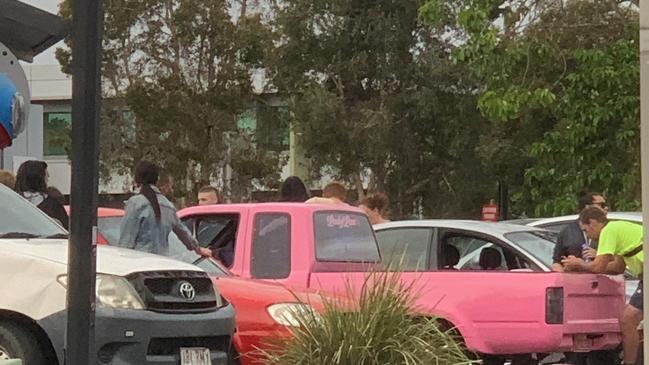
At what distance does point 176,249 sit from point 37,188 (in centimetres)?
134

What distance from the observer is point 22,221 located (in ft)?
27.6

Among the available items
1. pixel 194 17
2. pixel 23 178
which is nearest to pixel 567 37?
pixel 23 178

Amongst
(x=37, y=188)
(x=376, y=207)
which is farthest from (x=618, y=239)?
(x=37, y=188)

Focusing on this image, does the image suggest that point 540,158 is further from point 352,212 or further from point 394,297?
point 394,297

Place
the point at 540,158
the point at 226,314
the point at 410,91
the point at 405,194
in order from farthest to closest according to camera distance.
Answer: the point at 405,194, the point at 410,91, the point at 540,158, the point at 226,314

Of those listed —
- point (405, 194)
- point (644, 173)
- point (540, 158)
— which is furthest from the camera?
point (405, 194)

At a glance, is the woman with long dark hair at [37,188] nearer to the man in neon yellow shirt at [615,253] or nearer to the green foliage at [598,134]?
the man in neon yellow shirt at [615,253]

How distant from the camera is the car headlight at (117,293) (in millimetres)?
7465

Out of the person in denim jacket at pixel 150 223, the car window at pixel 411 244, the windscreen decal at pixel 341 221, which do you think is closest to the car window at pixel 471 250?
the car window at pixel 411 244

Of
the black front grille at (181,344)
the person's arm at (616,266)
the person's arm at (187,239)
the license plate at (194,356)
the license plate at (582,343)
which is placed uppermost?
the person's arm at (187,239)

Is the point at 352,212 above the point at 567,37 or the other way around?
the other way around

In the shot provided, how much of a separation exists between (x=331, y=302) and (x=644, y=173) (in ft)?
7.24

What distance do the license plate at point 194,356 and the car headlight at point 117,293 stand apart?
0.44 meters

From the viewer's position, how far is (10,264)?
24.2 feet
